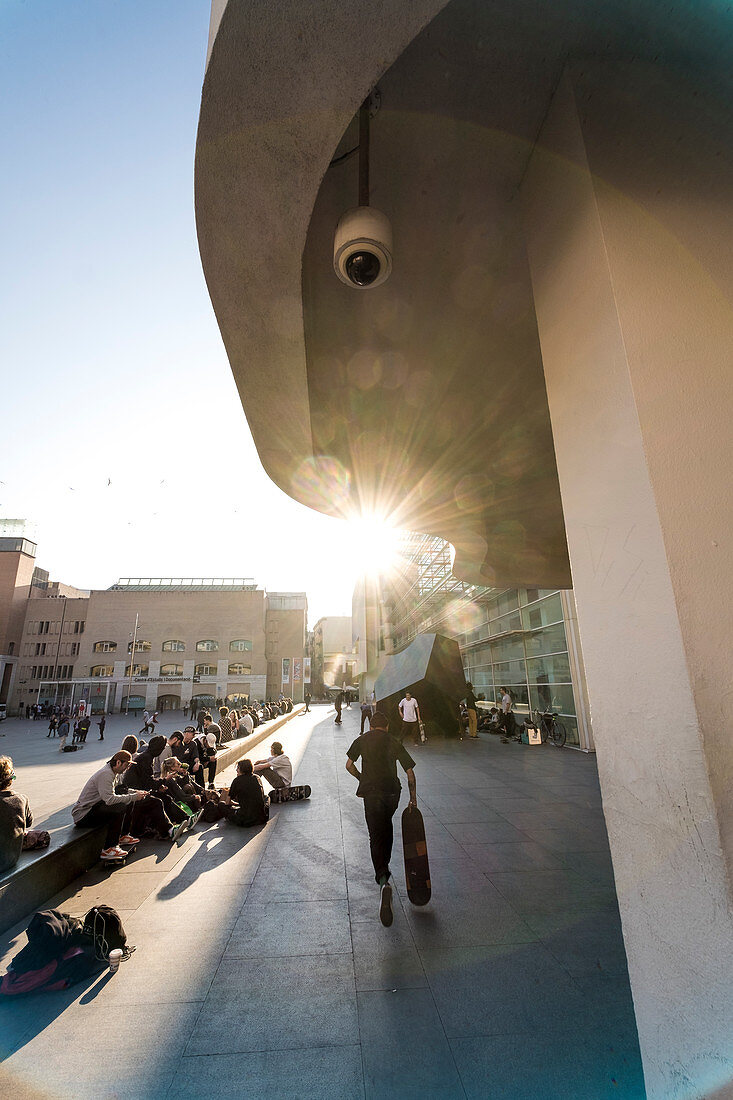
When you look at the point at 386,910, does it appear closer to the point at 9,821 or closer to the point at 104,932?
the point at 104,932

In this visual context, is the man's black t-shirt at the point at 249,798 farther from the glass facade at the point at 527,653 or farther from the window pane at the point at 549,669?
the window pane at the point at 549,669

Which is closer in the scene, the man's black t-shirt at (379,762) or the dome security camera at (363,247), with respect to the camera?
the dome security camera at (363,247)

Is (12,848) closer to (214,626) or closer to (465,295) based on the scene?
(465,295)

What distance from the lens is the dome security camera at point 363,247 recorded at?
95.6 inches

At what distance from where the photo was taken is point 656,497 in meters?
1.68

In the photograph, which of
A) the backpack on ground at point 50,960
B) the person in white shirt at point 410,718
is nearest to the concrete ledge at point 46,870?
the backpack on ground at point 50,960

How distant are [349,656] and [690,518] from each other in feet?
292

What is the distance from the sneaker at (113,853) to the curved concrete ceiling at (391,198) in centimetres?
497

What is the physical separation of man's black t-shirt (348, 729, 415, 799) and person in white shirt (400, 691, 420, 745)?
1139cm

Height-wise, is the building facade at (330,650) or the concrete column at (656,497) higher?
the building facade at (330,650)

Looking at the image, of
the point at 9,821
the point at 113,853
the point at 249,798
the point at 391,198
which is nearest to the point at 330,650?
the point at 249,798

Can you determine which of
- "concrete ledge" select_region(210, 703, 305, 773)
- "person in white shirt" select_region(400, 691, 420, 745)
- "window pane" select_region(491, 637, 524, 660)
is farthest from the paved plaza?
"window pane" select_region(491, 637, 524, 660)

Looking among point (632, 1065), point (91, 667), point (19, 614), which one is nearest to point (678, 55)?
point (632, 1065)

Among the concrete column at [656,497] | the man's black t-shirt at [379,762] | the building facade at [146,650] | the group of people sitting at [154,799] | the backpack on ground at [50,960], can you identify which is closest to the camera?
the concrete column at [656,497]
